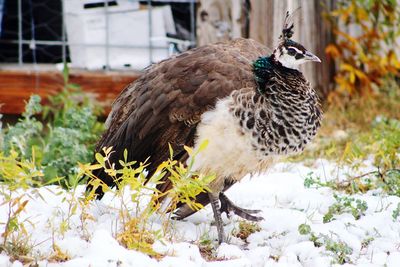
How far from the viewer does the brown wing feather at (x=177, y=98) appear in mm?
3160

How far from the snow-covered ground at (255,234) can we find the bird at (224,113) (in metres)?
0.13

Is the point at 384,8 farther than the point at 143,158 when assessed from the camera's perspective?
Answer: Yes

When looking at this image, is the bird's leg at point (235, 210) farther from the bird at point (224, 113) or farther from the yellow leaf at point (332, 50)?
the yellow leaf at point (332, 50)

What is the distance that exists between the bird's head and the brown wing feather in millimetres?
134

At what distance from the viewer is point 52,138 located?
4.27m

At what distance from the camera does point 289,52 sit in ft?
10.5

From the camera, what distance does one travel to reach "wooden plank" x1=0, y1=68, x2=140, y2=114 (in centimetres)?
504

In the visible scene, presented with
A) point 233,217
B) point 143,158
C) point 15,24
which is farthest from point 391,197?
point 15,24

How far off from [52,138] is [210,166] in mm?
1362

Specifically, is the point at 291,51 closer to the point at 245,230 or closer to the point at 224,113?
the point at 224,113

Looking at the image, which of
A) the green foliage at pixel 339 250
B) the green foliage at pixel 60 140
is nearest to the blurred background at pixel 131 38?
the green foliage at pixel 60 140

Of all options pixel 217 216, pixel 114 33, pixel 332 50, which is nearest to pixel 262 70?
pixel 217 216

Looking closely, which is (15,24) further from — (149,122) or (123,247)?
(123,247)

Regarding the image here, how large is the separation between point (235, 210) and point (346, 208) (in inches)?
18.4
